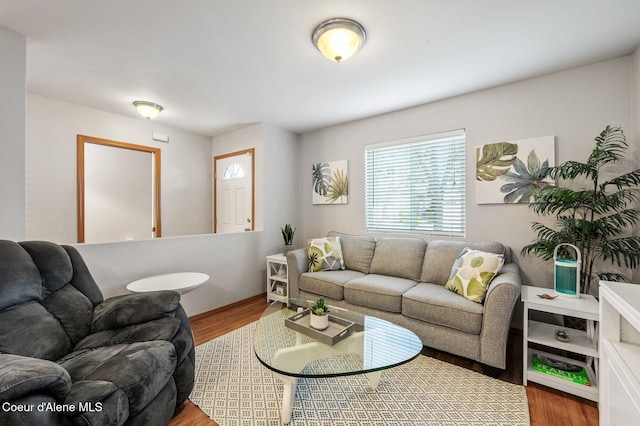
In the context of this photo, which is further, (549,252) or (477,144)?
(477,144)

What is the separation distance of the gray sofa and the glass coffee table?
0.50 meters

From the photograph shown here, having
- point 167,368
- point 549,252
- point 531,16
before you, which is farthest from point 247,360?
point 531,16

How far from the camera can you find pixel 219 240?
327cm

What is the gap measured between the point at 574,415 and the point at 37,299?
124 inches

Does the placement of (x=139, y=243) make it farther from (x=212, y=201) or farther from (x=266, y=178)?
(x=212, y=201)

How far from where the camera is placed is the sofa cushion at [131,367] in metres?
1.12

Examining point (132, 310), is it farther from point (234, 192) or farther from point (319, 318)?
point (234, 192)

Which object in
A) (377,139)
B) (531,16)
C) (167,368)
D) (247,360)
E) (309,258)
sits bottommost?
(247,360)

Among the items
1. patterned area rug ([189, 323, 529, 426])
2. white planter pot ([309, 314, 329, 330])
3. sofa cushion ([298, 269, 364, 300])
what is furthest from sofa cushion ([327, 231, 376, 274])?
white planter pot ([309, 314, 329, 330])

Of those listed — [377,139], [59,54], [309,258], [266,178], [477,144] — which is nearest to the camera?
[59,54]

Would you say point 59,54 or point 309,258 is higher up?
point 59,54

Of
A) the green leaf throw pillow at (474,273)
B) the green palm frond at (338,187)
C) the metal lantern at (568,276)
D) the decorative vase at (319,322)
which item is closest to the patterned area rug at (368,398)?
the decorative vase at (319,322)

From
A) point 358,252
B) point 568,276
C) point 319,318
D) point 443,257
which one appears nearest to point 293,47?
point 319,318

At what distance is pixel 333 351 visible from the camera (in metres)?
1.55
